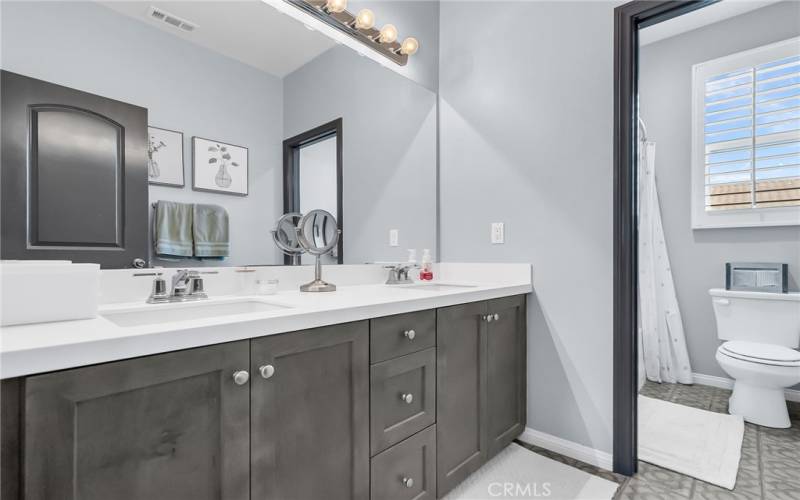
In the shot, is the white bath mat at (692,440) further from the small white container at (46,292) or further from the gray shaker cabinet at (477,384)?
the small white container at (46,292)

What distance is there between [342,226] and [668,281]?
8.10 ft

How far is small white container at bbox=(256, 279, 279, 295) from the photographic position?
1382 mm

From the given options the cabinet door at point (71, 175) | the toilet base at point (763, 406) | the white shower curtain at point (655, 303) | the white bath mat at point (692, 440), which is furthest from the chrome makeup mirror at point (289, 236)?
the toilet base at point (763, 406)

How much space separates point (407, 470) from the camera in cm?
123

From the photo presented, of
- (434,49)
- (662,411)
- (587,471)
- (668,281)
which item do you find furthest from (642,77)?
(587,471)

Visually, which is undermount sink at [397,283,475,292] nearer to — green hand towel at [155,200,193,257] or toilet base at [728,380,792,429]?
green hand towel at [155,200,193,257]

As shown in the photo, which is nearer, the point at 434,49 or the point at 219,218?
the point at 219,218

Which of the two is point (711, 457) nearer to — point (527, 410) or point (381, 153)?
point (527, 410)

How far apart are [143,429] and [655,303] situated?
3103 millimetres

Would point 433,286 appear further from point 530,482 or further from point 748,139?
point 748,139

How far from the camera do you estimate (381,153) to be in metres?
1.99

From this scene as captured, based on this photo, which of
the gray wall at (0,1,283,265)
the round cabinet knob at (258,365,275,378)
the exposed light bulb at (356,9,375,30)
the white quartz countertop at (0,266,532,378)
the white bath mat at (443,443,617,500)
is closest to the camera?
the white quartz countertop at (0,266,532,378)

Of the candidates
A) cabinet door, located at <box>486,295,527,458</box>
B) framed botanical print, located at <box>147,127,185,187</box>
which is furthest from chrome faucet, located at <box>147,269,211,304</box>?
cabinet door, located at <box>486,295,527,458</box>

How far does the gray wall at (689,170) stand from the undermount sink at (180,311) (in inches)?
116
